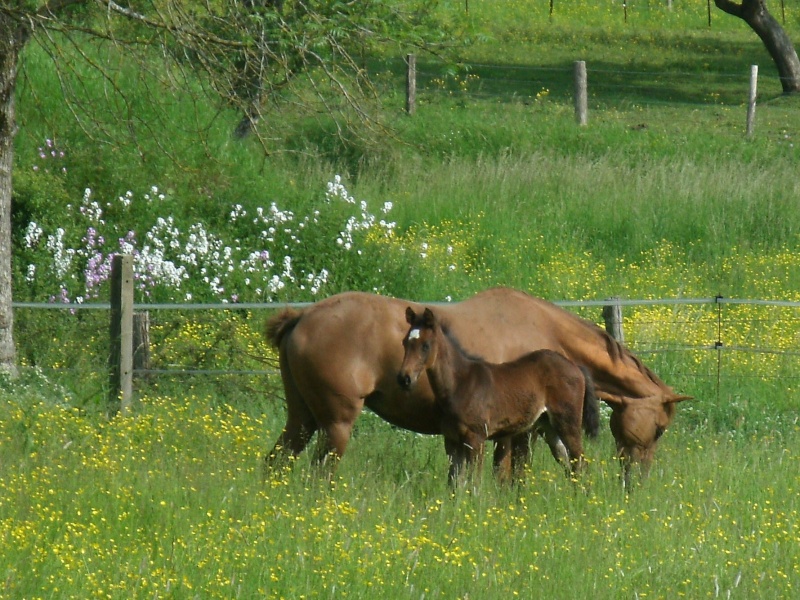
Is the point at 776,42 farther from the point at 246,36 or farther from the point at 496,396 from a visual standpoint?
the point at 496,396

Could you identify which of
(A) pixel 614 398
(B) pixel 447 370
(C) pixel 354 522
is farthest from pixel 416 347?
(A) pixel 614 398

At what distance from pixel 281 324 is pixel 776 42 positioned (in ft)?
73.1

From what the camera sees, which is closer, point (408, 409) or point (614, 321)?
point (408, 409)

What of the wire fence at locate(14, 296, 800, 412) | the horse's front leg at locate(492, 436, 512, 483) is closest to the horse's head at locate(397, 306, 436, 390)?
the horse's front leg at locate(492, 436, 512, 483)

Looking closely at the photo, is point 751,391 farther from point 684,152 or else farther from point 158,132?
point 684,152

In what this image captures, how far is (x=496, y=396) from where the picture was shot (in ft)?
23.9

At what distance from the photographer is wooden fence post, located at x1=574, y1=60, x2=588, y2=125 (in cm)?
2192

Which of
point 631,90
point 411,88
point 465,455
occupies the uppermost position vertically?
point 631,90

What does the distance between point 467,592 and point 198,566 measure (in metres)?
1.19

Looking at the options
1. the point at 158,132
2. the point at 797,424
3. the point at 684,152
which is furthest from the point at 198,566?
the point at 684,152

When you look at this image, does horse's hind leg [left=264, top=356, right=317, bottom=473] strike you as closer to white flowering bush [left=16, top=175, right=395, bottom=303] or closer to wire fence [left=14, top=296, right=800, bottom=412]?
wire fence [left=14, top=296, right=800, bottom=412]

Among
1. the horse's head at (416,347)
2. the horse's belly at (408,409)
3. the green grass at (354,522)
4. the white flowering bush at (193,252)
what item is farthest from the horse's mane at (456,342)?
the white flowering bush at (193,252)

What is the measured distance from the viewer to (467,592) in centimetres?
539

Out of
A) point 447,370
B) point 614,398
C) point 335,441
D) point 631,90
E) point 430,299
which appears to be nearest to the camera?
point 447,370
